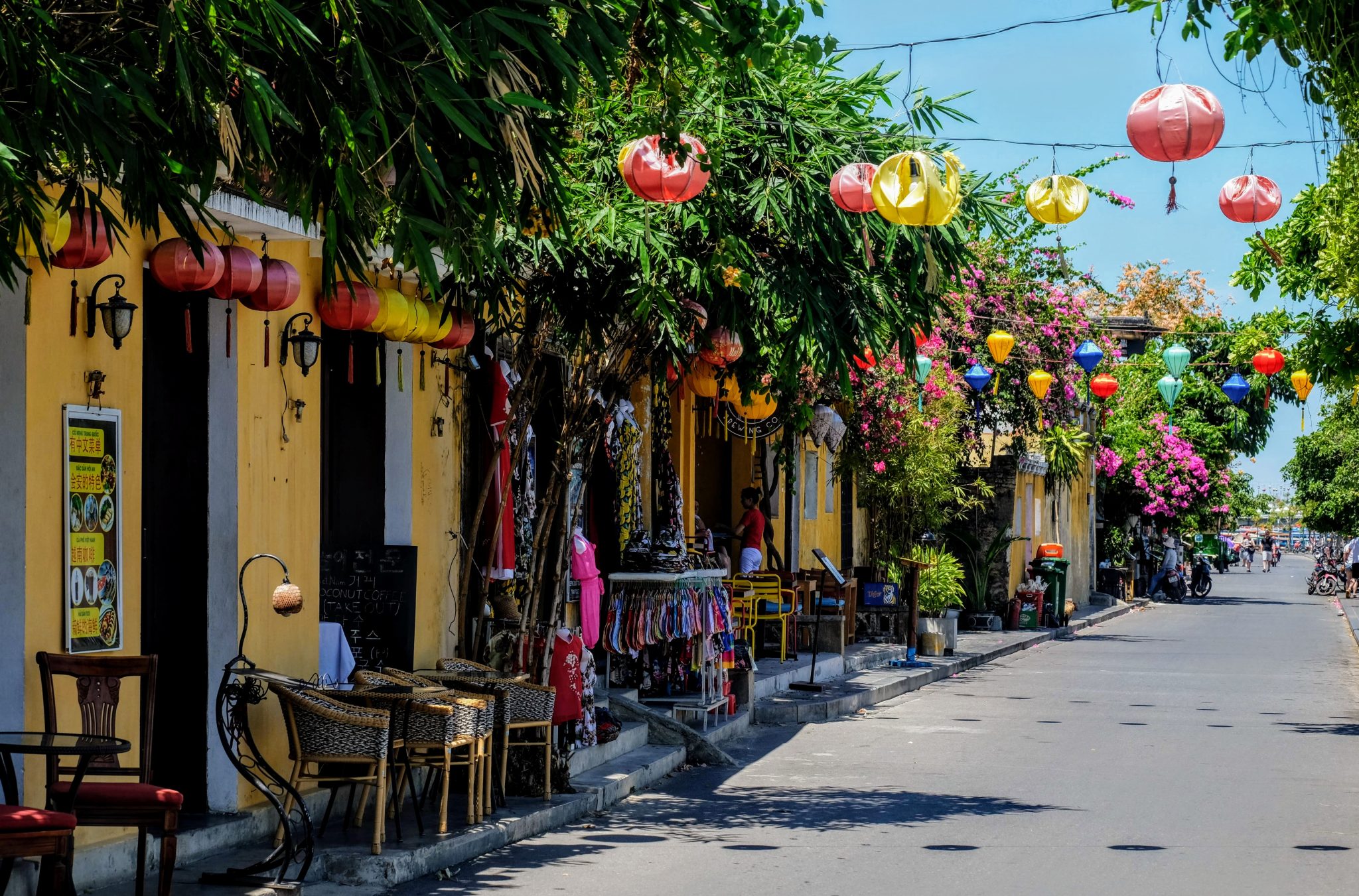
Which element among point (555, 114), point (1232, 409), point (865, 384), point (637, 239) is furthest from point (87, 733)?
point (1232, 409)

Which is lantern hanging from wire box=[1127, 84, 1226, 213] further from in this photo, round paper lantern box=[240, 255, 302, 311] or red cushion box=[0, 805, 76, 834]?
red cushion box=[0, 805, 76, 834]

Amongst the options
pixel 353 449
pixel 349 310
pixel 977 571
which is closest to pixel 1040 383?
pixel 977 571

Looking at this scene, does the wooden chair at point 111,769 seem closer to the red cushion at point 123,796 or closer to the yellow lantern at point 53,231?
the red cushion at point 123,796

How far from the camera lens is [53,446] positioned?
768 centimetres

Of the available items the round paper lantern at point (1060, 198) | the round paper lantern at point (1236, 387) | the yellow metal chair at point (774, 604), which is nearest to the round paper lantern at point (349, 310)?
the round paper lantern at point (1060, 198)

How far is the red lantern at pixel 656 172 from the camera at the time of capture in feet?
29.0

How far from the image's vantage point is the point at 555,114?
6875 mm

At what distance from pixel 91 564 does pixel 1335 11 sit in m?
6.33

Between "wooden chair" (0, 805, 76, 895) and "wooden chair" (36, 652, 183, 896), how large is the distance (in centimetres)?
63

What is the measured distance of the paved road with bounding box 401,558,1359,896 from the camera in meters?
8.27

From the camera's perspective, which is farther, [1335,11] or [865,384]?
[865,384]

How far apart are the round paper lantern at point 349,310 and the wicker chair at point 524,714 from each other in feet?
7.79

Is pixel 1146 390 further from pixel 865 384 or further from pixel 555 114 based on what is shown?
pixel 555 114

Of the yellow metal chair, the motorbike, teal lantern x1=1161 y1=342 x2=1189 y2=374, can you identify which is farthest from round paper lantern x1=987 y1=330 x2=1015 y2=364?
the motorbike
